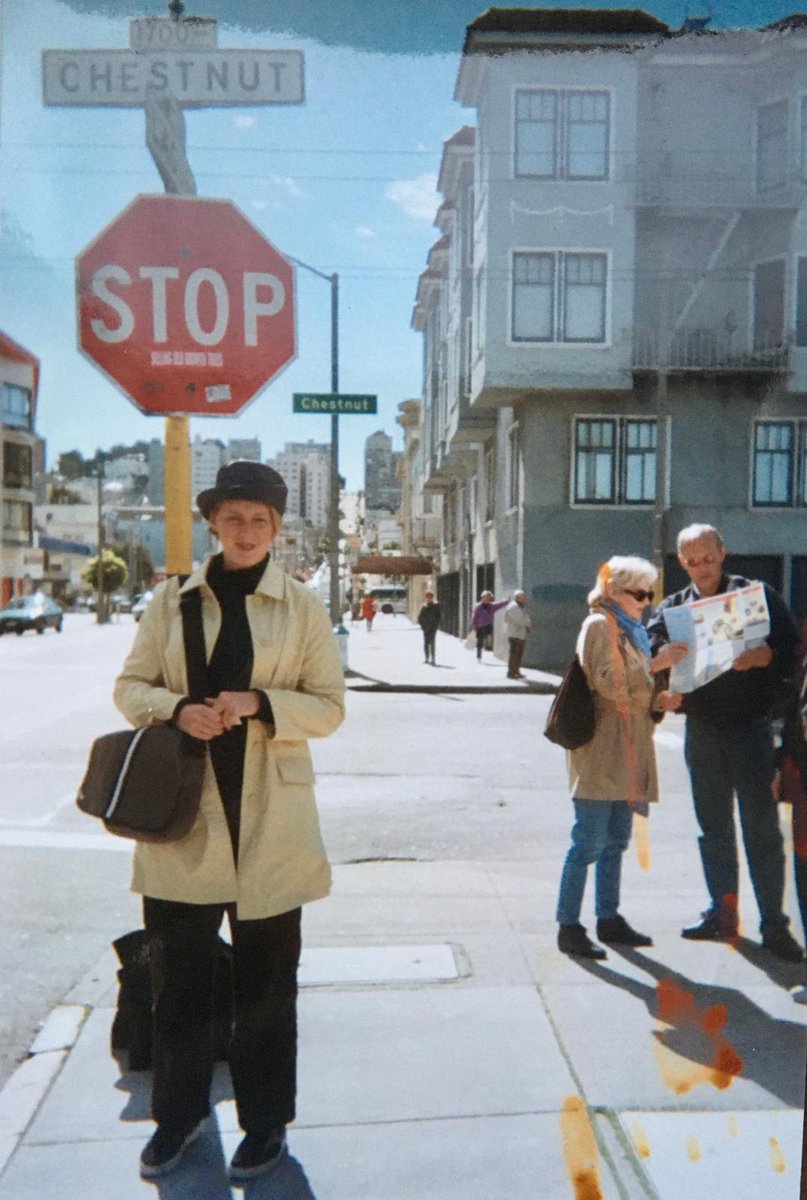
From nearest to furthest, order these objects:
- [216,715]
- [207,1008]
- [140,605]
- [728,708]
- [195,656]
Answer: [216,715] < [195,656] < [207,1008] < [140,605] < [728,708]

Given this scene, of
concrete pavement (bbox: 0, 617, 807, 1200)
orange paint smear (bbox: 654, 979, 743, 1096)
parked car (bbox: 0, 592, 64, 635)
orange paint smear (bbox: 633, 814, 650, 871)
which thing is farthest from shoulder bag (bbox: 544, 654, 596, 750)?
parked car (bbox: 0, 592, 64, 635)

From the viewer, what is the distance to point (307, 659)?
294cm

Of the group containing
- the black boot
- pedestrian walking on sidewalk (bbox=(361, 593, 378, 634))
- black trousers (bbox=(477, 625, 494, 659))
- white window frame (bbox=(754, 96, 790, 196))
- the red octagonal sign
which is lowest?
the black boot

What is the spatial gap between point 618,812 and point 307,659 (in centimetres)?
154

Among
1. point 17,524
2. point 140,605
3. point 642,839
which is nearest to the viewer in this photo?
point 140,605

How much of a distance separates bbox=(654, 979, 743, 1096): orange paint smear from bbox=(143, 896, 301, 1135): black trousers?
47.0 inches

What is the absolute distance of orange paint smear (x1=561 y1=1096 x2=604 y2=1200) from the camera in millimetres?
2895

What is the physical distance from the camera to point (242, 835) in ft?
9.38

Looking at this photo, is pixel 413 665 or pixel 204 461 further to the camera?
pixel 413 665

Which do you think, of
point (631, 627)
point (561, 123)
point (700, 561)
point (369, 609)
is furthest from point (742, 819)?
point (561, 123)

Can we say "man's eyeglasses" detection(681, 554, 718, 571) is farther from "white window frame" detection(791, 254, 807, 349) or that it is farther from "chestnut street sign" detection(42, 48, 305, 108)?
"chestnut street sign" detection(42, 48, 305, 108)

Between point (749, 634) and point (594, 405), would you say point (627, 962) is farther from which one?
point (594, 405)

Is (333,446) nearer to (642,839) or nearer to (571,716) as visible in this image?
(571,716)

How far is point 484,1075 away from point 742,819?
126cm
